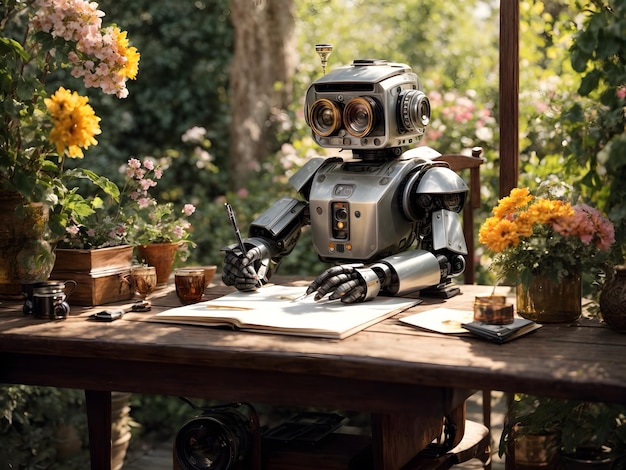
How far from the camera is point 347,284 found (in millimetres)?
2672

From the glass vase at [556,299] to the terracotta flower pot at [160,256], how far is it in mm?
1205

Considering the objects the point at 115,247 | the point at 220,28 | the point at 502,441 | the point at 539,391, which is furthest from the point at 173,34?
the point at 539,391

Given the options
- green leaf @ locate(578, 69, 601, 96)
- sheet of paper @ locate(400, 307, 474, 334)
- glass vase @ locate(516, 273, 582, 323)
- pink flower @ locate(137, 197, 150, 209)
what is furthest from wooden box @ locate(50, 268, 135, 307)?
green leaf @ locate(578, 69, 601, 96)

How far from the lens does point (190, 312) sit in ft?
8.79

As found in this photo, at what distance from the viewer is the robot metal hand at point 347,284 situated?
267 centimetres

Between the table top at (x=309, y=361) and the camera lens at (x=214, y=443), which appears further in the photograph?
the camera lens at (x=214, y=443)

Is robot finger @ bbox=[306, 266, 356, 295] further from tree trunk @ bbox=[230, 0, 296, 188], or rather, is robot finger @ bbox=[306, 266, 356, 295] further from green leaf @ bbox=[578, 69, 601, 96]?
tree trunk @ bbox=[230, 0, 296, 188]

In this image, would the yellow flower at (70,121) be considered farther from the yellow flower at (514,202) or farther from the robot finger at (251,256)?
the yellow flower at (514,202)

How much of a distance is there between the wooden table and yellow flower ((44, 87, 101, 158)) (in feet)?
1.66

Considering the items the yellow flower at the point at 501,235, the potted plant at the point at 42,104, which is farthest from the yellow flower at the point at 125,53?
the yellow flower at the point at 501,235

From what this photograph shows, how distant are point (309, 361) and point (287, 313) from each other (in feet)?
1.27

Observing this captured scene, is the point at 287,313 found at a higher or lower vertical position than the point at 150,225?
lower

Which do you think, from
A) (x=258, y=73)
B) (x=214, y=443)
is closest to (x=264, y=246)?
(x=214, y=443)

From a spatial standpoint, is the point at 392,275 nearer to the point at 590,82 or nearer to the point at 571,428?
the point at 571,428
